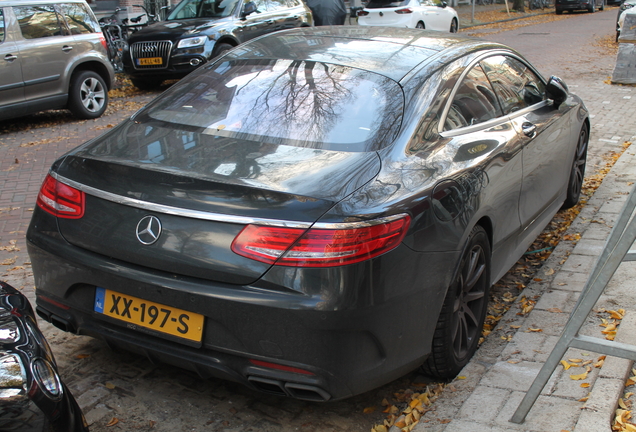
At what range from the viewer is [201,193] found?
8.46ft

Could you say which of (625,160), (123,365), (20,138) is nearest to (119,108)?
(20,138)

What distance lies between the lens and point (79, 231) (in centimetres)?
279

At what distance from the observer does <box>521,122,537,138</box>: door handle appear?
3.95 meters

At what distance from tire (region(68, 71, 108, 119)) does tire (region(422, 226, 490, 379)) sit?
805cm

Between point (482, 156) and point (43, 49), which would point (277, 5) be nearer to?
point (43, 49)

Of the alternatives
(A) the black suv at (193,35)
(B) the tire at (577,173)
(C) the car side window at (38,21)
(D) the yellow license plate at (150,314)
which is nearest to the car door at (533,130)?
(B) the tire at (577,173)

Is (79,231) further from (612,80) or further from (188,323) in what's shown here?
(612,80)

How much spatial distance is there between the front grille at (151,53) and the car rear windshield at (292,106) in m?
8.47

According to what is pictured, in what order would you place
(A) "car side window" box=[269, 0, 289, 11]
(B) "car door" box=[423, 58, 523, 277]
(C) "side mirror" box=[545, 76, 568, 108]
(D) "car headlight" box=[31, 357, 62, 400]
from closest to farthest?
(D) "car headlight" box=[31, 357, 62, 400] → (B) "car door" box=[423, 58, 523, 277] → (C) "side mirror" box=[545, 76, 568, 108] → (A) "car side window" box=[269, 0, 289, 11]

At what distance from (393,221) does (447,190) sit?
47cm

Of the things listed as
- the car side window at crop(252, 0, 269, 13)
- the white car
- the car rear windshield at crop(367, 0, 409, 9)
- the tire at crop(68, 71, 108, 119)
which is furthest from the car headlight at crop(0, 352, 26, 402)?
the car rear windshield at crop(367, 0, 409, 9)

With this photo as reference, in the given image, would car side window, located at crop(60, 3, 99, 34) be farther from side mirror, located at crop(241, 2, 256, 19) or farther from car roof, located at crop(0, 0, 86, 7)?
side mirror, located at crop(241, 2, 256, 19)

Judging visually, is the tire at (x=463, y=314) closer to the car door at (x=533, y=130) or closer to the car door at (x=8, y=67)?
the car door at (x=533, y=130)

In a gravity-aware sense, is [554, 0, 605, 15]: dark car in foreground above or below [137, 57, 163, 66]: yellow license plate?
below
